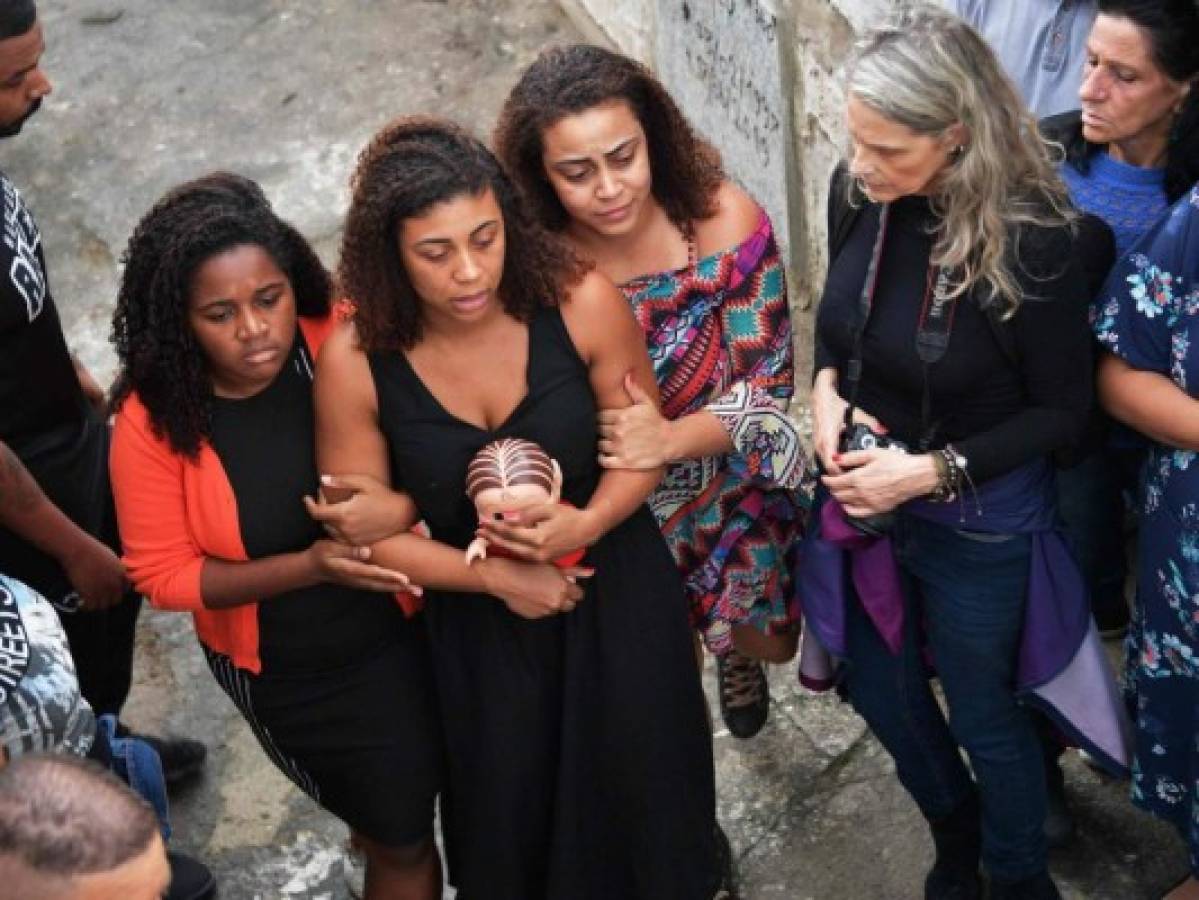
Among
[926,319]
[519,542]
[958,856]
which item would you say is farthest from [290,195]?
[926,319]

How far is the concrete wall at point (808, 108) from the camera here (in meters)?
5.22

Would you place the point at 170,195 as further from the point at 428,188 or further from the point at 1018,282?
the point at 1018,282

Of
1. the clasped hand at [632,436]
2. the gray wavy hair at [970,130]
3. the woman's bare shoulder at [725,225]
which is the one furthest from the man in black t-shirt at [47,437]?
the gray wavy hair at [970,130]

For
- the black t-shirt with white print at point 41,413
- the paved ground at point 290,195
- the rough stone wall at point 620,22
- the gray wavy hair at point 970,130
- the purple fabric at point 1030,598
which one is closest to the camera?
the gray wavy hair at point 970,130

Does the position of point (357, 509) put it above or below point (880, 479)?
above

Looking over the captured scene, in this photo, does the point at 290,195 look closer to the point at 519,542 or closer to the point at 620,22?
the point at 620,22

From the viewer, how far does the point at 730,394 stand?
3854 mm

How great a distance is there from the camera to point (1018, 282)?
329 cm

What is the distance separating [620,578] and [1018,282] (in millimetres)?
1011

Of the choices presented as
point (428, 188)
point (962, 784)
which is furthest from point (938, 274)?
point (962, 784)

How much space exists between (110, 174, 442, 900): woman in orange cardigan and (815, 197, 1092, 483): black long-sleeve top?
1.01m

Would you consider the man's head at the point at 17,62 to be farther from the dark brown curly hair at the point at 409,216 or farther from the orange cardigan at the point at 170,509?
the dark brown curly hair at the point at 409,216

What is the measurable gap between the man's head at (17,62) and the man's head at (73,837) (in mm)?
1989

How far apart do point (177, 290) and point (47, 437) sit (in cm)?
101
